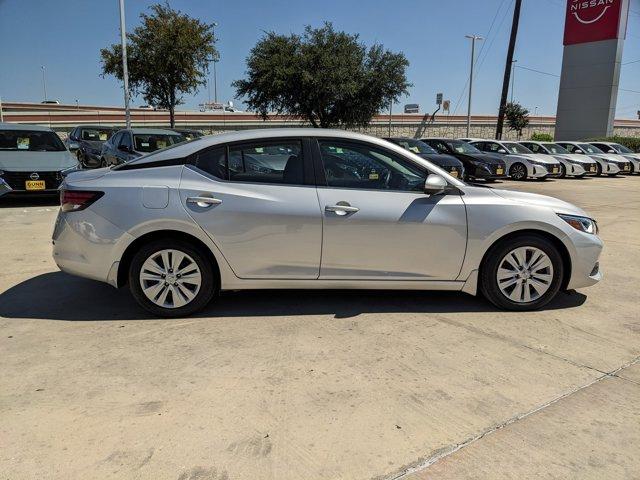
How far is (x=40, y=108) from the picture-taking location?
5434 centimetres

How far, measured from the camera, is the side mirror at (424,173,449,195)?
4.20m

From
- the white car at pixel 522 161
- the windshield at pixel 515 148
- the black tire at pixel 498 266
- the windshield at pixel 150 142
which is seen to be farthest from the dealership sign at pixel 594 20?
the black tire at pixel 498 266

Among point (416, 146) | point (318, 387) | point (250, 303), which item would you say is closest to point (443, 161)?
point (416, 146)

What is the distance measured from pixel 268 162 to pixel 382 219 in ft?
3.49

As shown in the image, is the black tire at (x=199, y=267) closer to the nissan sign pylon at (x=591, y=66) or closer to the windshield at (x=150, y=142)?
the windshield at (x=150, y=142)

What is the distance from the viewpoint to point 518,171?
728 inches

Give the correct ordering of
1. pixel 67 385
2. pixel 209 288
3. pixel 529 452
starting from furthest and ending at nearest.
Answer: pixel 209 288
pixel 67 385
pixel 529 452

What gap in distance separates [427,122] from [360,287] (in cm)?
5098

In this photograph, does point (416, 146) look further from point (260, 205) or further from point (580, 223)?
point (260, 205)

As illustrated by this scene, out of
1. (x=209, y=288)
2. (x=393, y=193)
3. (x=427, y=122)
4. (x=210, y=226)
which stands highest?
(x=427, y=122)

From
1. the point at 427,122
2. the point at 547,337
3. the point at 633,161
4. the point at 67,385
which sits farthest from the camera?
the point at 427,122

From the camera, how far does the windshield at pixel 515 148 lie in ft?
63.7

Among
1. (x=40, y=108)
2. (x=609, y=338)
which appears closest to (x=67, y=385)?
(x=609, y=338)

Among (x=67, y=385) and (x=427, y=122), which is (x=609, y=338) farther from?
(x=427, y=122)
